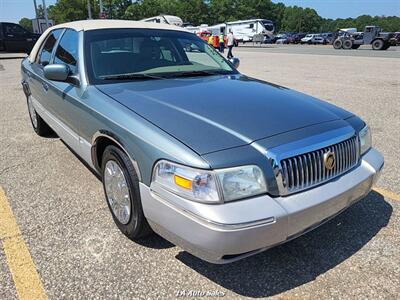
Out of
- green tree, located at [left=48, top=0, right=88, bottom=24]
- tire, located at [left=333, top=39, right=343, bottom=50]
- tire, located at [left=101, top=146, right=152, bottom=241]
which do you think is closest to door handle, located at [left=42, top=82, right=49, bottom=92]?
tire, located at [left=101, top=146, right=152, bottom=241]

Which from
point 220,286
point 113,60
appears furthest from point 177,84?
point 220,286

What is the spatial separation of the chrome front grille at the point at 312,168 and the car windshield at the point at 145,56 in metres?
1.68

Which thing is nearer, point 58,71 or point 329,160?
point 329,160

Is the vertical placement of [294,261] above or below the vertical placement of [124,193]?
below

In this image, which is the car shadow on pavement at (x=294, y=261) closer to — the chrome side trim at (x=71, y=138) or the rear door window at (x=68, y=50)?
the chrome side trim at (x=71, y=138)

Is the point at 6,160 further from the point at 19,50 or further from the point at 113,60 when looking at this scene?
the point at 19,50

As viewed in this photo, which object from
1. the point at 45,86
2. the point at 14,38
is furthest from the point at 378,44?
the point at 45,86

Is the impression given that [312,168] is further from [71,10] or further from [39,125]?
[71,10]

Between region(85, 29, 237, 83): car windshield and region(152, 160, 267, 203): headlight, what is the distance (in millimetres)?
1479

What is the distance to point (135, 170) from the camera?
2420 millimetres

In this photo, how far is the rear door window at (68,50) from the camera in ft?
11.3

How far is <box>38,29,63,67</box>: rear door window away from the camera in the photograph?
14.2 ft

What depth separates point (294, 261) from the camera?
100 inches

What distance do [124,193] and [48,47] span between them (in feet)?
9.25
